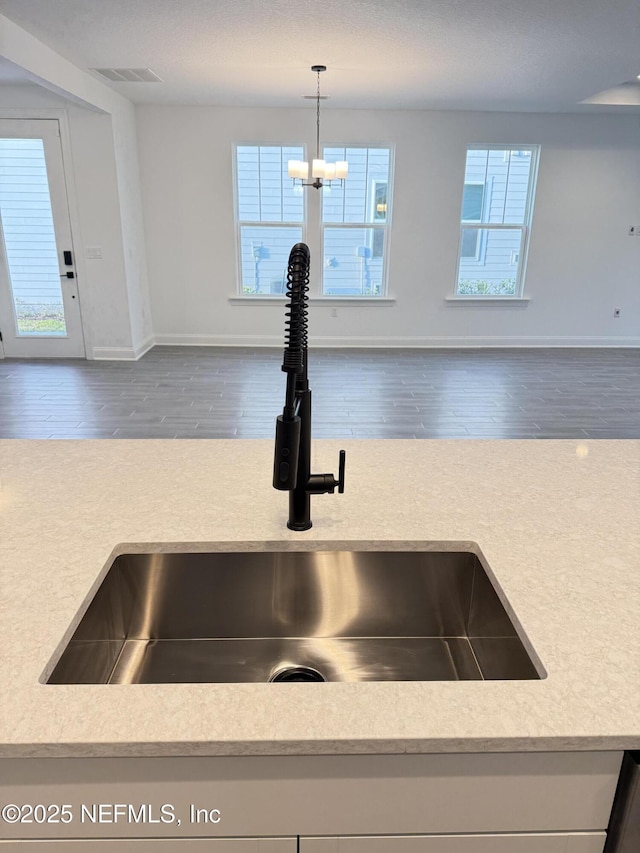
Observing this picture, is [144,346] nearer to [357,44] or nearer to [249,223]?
[249,223]

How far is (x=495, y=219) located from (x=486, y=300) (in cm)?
94

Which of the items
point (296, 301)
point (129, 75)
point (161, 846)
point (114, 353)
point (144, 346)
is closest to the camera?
point (161, 846)

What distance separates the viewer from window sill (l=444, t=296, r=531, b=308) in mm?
7020

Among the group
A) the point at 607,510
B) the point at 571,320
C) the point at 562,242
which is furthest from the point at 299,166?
the point at 607,510

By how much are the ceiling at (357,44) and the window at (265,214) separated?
2.74 feet

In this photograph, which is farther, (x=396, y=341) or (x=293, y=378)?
(x=396, y=341)

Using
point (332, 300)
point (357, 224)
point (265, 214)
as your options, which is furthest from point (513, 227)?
point (265, 214)

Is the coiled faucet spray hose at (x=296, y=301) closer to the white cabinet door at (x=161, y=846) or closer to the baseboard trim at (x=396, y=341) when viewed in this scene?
the white cabinet door at (x=161, y=846)

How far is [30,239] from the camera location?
19.5 feet

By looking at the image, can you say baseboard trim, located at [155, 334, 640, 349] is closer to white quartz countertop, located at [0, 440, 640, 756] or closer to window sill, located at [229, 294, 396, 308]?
window sill, located at [229, 294, 396, 308]

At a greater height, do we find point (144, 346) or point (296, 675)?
point (296, 675)

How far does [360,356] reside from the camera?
675 centimetres

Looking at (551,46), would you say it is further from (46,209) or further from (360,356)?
(46,209)

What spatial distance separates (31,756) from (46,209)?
6.30 meters
